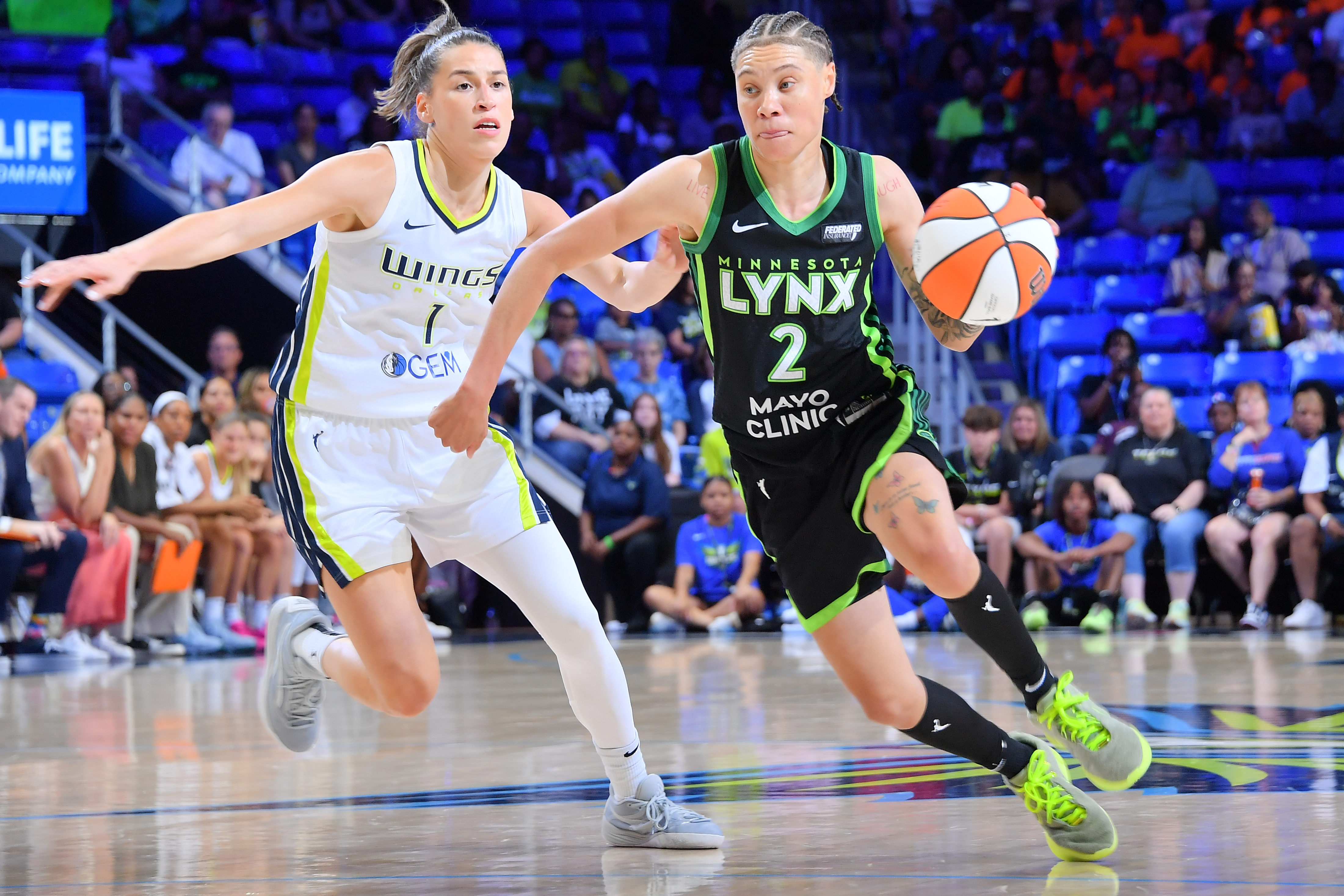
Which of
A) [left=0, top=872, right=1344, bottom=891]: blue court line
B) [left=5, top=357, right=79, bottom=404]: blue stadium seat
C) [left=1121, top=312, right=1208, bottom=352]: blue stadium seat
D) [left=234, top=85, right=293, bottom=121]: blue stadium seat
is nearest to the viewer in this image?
[left=0, top=872, right=1344, bottom=891]: blue court line

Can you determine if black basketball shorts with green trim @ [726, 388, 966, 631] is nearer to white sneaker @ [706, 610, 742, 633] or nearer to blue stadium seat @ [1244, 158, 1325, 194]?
white sneaker @ [706, 610, 742, 633]

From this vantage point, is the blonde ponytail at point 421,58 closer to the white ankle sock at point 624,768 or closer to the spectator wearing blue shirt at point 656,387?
the white ankle sock at point 624,768

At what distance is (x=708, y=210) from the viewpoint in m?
3.64

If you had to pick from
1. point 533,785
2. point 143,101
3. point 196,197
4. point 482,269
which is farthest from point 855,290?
point 143,101

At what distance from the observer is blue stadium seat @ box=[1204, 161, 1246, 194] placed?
1361cm

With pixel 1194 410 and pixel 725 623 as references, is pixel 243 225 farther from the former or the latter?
pixel 1194 410

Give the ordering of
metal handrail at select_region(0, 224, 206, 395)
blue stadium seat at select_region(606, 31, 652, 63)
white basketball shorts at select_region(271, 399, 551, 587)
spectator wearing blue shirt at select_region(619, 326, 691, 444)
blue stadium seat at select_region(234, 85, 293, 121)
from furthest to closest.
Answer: blue stadium seat at select_region(606, 31, 652, 63)
blue stadium seat at select_region(234, 85, 293, 121)
spectator wearing blue shirt at select_region(619, 326, 691, 444)
metal handrail at select_region(0, 224, 206, 395)
white basketball shorts at select_region(271, 399, 551, 587)

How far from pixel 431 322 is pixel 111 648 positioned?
606 centimetres

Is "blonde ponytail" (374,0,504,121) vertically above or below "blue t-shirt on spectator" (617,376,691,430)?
above

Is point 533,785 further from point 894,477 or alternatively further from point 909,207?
point 909,207

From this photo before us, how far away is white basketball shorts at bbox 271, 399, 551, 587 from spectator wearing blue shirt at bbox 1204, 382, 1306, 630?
22.8 feet

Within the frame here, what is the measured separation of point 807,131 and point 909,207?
0.32 m

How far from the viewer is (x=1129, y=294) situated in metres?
13.0

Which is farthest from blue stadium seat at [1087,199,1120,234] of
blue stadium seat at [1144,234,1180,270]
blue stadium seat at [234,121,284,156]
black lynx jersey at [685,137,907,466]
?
black lynx jersey at [685,137,907,466]
